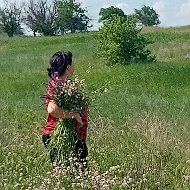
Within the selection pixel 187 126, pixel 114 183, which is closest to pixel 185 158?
pixel 187 126

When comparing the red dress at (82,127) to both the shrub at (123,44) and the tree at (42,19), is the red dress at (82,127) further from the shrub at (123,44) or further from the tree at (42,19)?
the tree at (42,19)

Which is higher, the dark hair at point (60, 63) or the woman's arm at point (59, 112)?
the dark hair at point (60, 63)

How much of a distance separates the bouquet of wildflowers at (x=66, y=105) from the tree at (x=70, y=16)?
247ft

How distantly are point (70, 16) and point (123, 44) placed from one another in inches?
2322

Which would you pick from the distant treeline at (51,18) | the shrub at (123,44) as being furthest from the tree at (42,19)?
the shrub at (123,44)

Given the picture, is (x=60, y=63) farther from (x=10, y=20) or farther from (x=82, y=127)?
(x=10, y=20)

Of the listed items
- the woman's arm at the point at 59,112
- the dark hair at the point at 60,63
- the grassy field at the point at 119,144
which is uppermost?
the dark hair at the point at 60,63

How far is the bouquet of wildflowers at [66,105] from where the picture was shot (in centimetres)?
495

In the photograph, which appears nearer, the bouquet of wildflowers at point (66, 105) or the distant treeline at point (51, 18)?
the bouquet of wildflowers at point (66, 105)

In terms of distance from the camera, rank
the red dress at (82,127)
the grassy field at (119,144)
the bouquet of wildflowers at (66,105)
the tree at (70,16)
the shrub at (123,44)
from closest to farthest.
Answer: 1. the bouquet of wildflowers at (66,105)
2. the red dress at (82,127)
3. the grassy field at (119,144)
4. the shrub at (123,44)
5. the tree at (70,16)

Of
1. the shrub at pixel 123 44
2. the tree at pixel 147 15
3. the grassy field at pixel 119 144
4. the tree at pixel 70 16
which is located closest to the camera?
the grassy field at pixel 119 144

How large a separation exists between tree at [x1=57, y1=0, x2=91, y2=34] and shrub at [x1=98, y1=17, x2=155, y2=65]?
5763 centimetres

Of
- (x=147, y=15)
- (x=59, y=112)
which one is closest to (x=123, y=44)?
(x=59, y=112)

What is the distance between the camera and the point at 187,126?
24.6 ft
